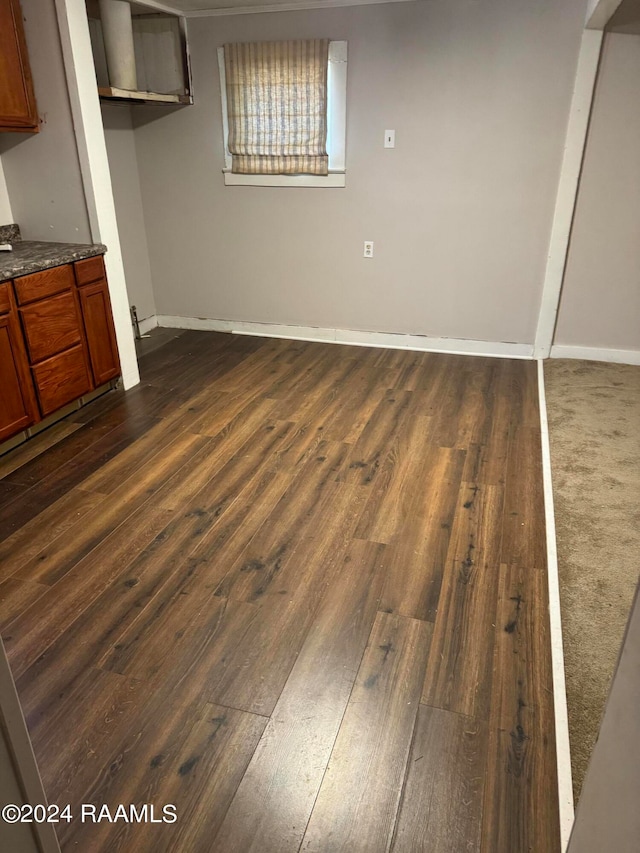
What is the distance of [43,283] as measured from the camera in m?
3.06

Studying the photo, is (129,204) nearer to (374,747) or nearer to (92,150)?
(92,150)

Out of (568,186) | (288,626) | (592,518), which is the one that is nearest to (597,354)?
(568,186)

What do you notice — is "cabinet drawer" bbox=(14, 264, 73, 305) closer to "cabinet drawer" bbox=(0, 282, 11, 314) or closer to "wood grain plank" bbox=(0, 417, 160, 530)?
"cabinet drawer" bbox=(0, 282, 11, 314)

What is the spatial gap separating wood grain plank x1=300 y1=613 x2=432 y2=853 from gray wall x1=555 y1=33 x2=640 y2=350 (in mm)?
3003

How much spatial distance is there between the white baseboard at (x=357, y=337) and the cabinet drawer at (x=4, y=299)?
225 cm

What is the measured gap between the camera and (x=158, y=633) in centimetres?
193

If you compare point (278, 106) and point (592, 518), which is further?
point (278, 106)

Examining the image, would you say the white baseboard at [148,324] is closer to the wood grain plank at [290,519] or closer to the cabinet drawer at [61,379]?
the cabinet drawer at [61,379]

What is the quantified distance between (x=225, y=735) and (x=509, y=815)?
28.6 inches

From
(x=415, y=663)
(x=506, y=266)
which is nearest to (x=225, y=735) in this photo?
(x=415, y=663)

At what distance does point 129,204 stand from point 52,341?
6.36ft

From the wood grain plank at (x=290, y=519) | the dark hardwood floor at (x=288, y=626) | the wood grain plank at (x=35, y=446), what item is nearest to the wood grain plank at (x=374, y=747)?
the dark hardwood floor at (x=288, y=626)

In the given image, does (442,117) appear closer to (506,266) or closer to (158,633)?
(506,266)

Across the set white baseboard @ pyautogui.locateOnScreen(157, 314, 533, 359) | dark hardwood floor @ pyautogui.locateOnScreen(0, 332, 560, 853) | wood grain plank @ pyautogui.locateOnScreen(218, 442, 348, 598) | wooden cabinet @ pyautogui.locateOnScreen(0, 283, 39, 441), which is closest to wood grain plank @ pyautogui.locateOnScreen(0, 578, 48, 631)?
dark hardwood floor @ pyautogui.locateOnScreen(0, 332, 560, 853)
